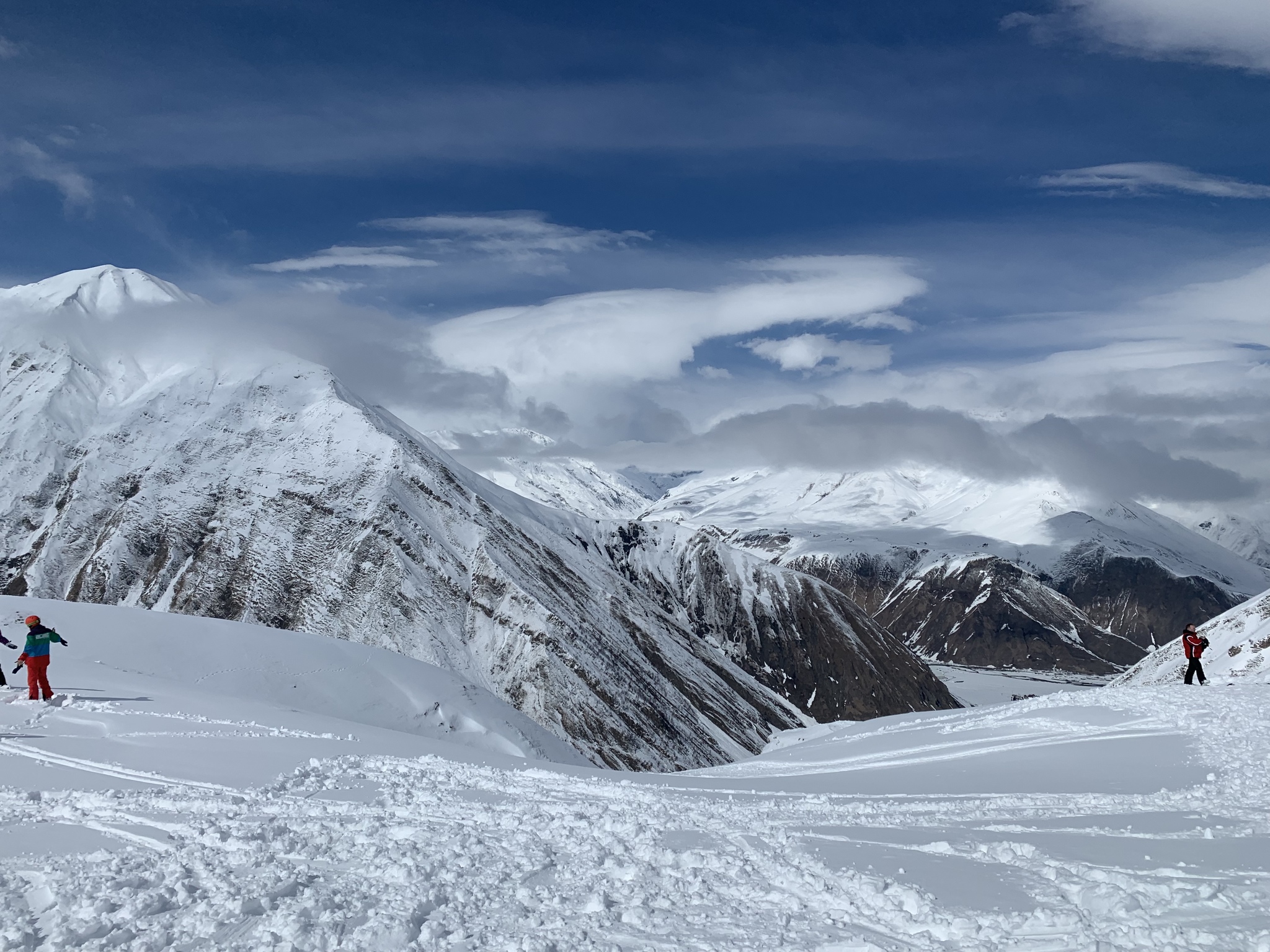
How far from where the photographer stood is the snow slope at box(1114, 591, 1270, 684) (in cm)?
4491

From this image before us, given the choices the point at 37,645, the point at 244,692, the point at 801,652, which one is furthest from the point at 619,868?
the point at 801,652

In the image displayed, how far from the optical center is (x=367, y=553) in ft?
326

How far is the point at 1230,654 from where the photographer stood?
5266 centimetres

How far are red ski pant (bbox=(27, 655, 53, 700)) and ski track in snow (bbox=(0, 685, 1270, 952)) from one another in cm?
331

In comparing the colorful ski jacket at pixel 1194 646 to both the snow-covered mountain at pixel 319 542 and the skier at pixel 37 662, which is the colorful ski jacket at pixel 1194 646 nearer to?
the skier at pixel 37 662

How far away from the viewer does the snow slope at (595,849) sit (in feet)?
28.2

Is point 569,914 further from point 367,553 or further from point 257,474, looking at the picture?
point 257,474

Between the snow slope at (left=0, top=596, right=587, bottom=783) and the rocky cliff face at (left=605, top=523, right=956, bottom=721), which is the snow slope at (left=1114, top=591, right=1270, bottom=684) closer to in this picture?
the snow slope at (left=0, top=596, right=587, bottom=783)

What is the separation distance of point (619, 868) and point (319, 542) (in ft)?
319

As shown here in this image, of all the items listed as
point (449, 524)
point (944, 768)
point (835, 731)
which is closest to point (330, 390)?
point (449, 524)

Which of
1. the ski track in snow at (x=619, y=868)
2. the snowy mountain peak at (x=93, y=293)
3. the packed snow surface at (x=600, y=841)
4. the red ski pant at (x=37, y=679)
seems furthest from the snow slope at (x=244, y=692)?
the snowy mountain peak at (x=93, y=293)

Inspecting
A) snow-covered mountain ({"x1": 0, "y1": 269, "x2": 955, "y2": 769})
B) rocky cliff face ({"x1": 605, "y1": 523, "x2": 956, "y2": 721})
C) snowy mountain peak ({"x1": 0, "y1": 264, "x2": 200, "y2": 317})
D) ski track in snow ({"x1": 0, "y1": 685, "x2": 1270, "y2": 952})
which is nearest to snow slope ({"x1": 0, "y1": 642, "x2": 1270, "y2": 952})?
ski track in snow ({"x1": 0, "y1": 685, "x2": 1270, "y2": 952})

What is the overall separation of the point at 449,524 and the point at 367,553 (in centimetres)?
1147

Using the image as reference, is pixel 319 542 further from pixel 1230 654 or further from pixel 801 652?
pixel 801 652
